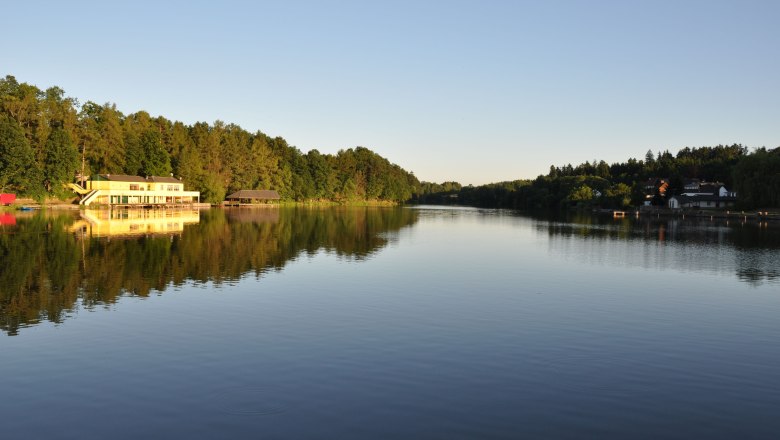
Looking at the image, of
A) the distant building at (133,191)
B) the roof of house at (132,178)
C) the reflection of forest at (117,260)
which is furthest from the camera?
the roof of house at (132,178)

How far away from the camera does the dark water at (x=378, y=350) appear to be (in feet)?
33.9

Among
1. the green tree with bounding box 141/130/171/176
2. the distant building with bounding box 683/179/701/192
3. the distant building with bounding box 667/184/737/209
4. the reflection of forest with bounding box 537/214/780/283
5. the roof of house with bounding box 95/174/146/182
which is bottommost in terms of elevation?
the reflection of forest with bounding box 537/214/780/283

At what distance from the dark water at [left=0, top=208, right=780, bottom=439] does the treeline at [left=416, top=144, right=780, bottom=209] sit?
7959cm

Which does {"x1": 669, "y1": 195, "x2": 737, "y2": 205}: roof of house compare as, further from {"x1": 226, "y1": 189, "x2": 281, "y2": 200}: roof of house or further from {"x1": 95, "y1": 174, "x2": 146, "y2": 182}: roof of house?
{"x1": 95, "y1": 174, "x2": 146, "y2": 182}: roof of house

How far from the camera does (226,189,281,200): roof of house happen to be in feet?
419

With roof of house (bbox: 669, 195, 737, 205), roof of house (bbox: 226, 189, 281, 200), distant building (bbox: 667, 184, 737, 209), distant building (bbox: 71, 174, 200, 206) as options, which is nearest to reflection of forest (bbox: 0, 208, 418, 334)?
distant building (bbox: 71, 174, 200, 206)

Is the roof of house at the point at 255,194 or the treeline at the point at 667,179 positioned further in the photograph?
the roof of house at the point at 255,194

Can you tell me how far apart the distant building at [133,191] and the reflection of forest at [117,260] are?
44.3 metres

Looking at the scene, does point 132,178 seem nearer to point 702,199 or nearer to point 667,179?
point 702,199

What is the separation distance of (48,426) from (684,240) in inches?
2251

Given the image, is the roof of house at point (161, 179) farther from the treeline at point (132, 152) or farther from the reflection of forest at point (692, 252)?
the reflection of forest at point (692, 252)

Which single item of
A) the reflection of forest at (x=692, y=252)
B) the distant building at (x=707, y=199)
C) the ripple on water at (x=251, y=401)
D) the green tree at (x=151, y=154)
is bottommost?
the ripple on water at (x=251, y=401)

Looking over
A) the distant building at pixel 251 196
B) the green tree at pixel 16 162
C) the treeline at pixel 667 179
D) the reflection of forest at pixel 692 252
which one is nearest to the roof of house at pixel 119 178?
the green tree at pixel 16 162

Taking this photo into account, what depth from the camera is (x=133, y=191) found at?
98.8 metres
